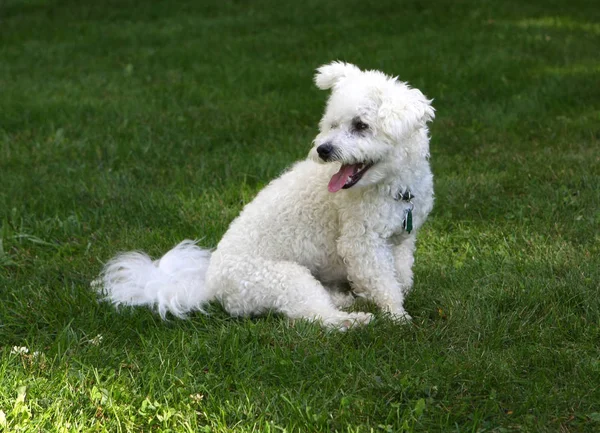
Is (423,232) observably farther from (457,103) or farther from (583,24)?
(583,24)

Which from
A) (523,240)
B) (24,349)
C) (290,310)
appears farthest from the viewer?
(523,240)

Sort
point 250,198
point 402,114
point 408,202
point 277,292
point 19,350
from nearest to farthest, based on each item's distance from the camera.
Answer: point 19,350 → point 402,114 → point 277,292 → point 408,202 → point 250,198

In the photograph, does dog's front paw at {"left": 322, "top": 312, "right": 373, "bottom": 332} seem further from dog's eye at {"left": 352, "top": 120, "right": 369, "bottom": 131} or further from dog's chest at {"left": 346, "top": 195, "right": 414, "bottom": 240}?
dog's eye at {"left": 352, "top": 120, "right": 369, "bottom": 131}

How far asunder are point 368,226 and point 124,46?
7.91m

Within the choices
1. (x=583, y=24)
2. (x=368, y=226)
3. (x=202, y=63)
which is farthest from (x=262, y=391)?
(x=583, y=24)

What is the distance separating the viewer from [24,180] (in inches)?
231

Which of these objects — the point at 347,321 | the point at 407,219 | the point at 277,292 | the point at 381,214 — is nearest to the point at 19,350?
the point at 277,292

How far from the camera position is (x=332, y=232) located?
4133mm

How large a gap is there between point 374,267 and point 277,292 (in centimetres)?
50

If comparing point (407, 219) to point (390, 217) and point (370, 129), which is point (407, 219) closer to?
point (390, 217)

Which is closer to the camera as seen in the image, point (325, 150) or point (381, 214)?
point (325, 150)

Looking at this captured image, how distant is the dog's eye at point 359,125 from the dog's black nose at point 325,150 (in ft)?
0.58

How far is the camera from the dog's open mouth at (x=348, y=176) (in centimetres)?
379

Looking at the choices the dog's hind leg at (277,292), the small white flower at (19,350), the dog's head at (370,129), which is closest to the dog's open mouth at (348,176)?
the dog's head at (370,129)
